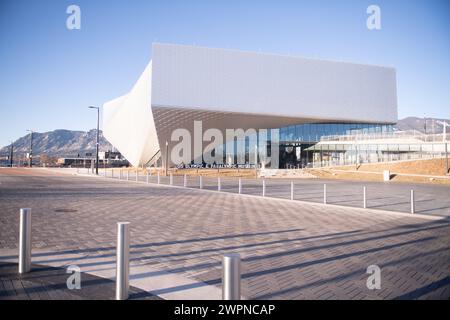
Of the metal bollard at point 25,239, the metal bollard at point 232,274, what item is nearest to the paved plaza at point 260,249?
the metal bollard at point 25,239

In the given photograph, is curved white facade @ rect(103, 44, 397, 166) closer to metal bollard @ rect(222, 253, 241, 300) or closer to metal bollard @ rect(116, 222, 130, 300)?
metal bollard @ rect(116, 222, 130, 300)

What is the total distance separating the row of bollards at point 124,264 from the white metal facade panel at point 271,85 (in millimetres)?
43833

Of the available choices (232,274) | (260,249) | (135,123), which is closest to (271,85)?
(135,123)

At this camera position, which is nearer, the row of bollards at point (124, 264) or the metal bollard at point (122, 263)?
the row of bollards at point (124, 264)

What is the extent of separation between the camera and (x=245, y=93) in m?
52.4

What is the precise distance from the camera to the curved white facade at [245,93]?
48.9 meters

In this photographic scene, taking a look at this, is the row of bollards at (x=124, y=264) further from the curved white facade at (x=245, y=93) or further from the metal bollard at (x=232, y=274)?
the curved white facade at (x=245, y=93)

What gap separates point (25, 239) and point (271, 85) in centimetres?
5201

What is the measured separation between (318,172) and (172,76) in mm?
25274

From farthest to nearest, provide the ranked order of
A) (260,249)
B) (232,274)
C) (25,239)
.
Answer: (260,249)
(25,239)
(232,274)

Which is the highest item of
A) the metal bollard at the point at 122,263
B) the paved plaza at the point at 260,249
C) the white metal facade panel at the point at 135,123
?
the white metal facade panel at the point at 135,123

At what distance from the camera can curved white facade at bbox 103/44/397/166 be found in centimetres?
4894

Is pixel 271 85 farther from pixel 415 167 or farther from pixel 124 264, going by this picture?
pixel 124 264
